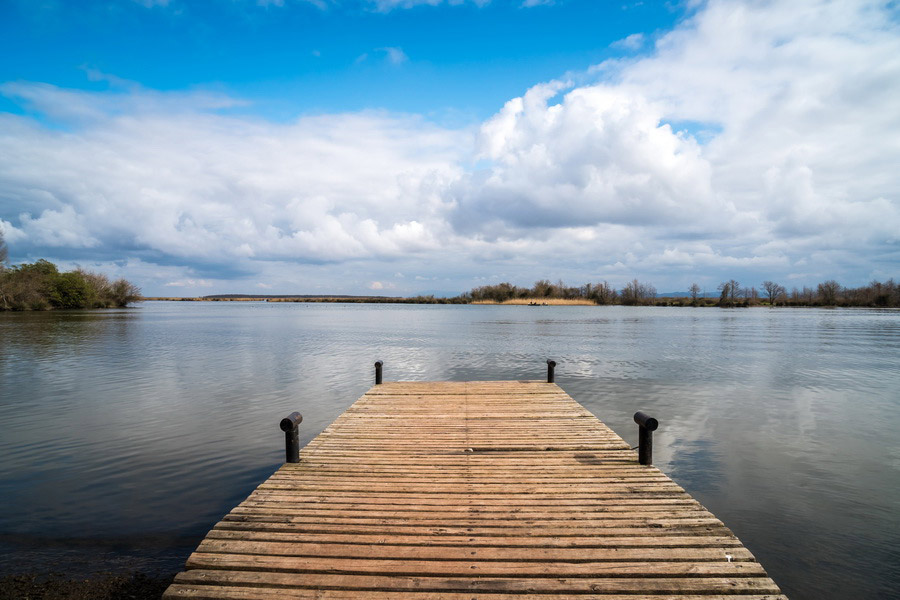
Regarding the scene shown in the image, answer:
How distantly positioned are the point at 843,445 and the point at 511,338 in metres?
27.3

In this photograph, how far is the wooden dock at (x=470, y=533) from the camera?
3.91 meters

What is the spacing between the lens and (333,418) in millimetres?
13453

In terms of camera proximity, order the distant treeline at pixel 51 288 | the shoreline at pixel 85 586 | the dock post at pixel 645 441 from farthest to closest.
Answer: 1. the distant treeline at pixel 51 288
2. the dock post at pixel 645 441
3. the shoreline at pixel 85 586

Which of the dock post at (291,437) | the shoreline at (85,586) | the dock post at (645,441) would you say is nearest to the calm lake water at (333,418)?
the shoreline at (85,586)

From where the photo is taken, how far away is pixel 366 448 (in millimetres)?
7641

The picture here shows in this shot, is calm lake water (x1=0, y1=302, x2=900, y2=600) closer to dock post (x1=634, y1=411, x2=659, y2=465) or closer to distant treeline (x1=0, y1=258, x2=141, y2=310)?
dock post (x1=634, y1=411, x2=659, y2=465)

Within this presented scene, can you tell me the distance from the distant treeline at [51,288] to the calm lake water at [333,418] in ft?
185

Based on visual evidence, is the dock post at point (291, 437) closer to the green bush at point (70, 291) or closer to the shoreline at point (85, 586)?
the shoreline at point (85, 586)

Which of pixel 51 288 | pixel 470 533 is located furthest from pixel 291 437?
pixel 51 288

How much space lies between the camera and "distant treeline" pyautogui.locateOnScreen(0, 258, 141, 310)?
230 ft

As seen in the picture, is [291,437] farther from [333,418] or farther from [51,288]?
[51,288]

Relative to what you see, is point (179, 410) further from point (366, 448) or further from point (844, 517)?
point (844, 517)

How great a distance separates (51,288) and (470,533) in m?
99.9

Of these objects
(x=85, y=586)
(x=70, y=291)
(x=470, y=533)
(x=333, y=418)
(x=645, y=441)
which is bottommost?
(x=333, y=418)
